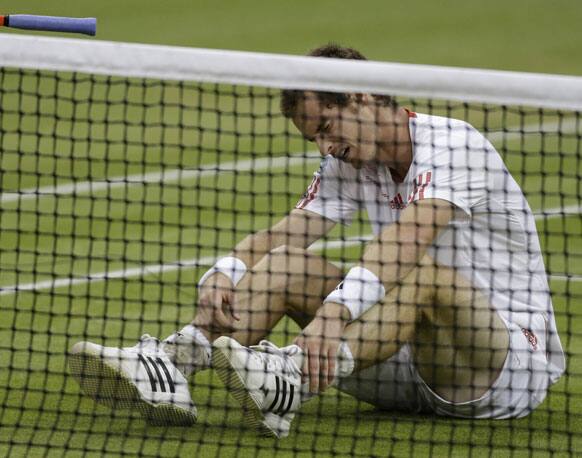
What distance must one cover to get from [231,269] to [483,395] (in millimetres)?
1112

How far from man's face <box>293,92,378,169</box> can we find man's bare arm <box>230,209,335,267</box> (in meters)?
0.52

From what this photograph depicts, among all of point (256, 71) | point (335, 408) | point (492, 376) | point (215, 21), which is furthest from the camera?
point (215, 21)

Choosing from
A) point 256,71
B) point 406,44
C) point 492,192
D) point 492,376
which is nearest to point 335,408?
point 492,376

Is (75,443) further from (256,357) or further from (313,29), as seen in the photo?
(313,29)

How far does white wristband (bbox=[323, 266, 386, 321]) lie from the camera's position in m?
4.82

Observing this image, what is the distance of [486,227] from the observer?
5203 millimetres

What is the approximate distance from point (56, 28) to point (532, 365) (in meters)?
2.18

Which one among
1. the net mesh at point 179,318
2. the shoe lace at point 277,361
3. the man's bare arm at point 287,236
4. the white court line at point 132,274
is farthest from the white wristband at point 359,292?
the white court line at point 132,274

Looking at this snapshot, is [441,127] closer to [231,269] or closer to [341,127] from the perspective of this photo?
[341,127]

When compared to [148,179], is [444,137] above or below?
above

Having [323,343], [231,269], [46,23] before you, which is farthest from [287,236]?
[46,23]

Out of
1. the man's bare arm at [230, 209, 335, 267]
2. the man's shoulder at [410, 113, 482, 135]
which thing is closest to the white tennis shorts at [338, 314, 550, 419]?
the man's bare arm at [230, 209, 335, 267]

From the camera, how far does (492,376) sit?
16.6ft

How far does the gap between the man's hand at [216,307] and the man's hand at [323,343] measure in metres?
0.47
